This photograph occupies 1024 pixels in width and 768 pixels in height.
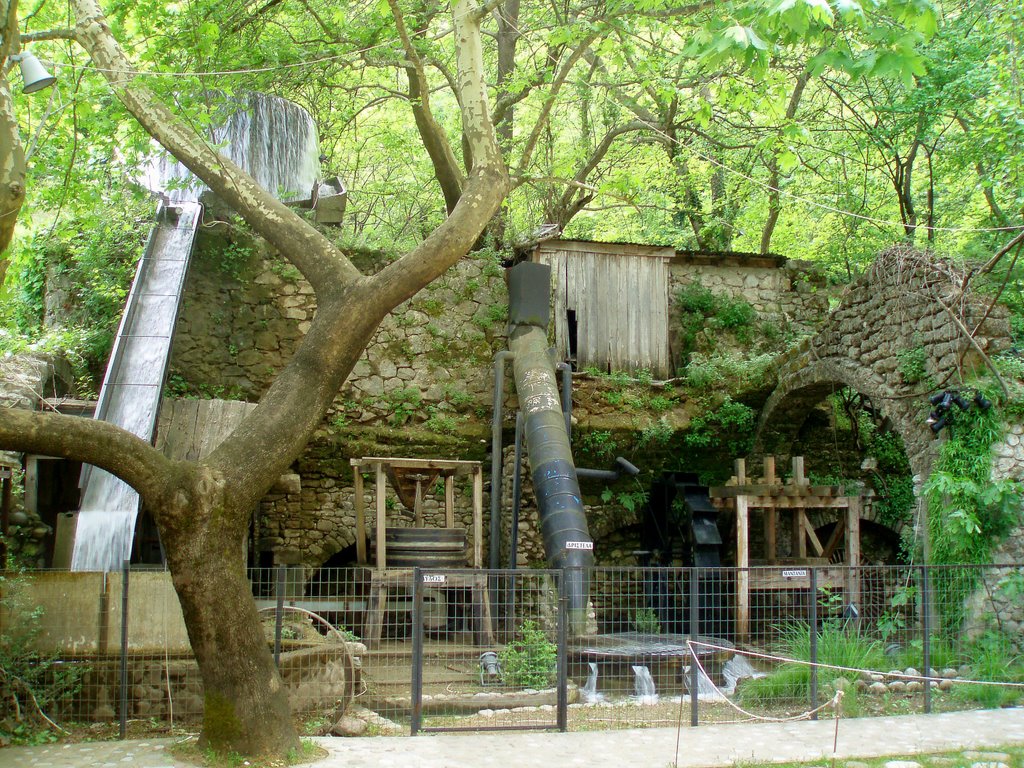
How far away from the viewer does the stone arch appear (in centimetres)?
959

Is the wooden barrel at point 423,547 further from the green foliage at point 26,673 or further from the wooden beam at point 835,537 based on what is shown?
the wooden beam at point 835,537

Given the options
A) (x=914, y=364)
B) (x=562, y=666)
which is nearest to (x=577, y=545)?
(x=562, y=666)

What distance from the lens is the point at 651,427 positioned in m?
13.0

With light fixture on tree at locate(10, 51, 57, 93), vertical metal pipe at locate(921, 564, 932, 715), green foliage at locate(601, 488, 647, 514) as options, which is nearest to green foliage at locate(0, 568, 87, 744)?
light fixture on tree at locate(10, 51, 57, 93)

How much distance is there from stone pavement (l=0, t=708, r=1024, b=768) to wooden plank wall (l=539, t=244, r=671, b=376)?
7118mm

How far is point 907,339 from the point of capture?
10.3 metres

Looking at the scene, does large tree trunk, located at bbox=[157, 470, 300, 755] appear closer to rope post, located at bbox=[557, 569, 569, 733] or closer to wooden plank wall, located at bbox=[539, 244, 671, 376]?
rope post, located at bbox=[557, 569, 569, 733]

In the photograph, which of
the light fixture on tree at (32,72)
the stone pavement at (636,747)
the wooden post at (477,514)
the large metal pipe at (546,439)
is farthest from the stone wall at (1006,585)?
the light fixture on tree at (32,72)

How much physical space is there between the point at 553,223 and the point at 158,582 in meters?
11.0

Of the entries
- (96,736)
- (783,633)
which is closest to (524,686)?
(783,633)

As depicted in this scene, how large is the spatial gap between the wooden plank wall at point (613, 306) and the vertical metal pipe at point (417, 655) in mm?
7028

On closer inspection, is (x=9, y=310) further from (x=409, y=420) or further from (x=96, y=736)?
(x=96, y=736)

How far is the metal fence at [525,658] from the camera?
6.83 metres

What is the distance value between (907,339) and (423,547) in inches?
227
